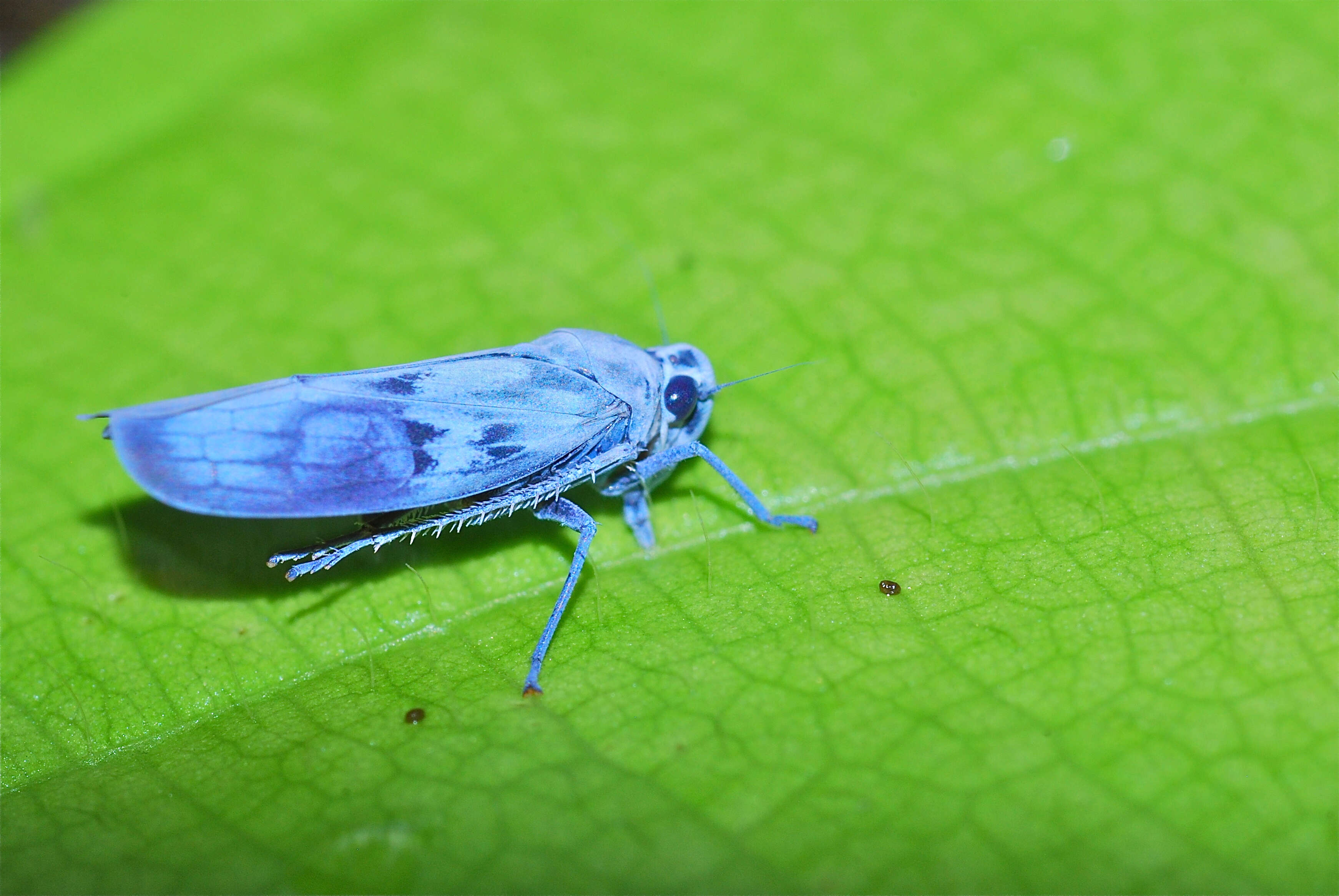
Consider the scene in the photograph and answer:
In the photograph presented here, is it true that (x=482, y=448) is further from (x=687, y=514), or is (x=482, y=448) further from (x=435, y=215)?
(x=435, y=215)

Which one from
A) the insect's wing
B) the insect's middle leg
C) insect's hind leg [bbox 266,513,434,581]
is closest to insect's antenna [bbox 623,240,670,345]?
the insect's wing

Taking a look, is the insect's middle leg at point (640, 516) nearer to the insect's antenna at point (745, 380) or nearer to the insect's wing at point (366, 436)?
the insect's wing at point (366, 436)

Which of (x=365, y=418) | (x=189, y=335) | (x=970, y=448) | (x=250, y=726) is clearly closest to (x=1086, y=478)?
(x=970, y=448)

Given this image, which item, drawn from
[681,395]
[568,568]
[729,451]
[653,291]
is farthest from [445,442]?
[653,291]

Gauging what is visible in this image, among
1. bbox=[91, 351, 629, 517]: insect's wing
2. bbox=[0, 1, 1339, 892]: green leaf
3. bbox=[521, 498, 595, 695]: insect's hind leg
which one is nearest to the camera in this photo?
bbox=[0, 1, 1339, 892]: green leaf

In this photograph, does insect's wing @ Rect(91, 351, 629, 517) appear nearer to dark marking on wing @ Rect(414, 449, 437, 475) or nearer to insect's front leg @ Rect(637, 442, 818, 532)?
dark marking on wing @ Rect(414, 449, 437, 475)
